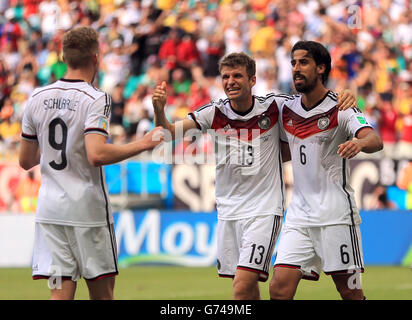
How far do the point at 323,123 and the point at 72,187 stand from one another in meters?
2.32

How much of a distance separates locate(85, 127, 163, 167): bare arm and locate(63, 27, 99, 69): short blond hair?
60 centimetres

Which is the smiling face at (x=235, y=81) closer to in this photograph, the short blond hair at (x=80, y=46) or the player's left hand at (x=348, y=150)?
the player's left hand at (x=348, y=150)

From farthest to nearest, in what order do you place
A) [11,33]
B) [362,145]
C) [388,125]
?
[11,33] → [388,125] → [362,145]

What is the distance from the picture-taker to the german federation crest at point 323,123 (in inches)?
289

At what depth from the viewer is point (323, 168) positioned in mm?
7340

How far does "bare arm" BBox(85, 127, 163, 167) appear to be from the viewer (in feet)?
18.9

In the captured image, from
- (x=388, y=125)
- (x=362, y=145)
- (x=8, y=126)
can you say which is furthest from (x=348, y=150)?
(x=8, y=126)

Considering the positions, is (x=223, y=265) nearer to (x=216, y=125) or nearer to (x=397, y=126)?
(x=216, y=125)

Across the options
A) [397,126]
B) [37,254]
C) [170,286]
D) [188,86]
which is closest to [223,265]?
[37,254]

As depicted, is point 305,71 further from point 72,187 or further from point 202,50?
point 202,50

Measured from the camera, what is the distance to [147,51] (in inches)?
785

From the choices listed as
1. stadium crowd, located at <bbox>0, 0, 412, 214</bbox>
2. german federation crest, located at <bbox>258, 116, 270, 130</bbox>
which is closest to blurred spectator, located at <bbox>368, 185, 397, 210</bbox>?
stadium crowd, located at <bbox>0, 0, 412, 214</bbox>

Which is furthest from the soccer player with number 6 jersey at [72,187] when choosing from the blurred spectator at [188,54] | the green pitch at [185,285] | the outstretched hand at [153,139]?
the blurred spectator at [188,54]

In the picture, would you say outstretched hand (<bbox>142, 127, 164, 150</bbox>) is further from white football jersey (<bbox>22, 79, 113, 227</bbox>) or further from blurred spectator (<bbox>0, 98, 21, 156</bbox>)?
blurred spectator (<bbox>0, 98, 21, 156</bbox>)
